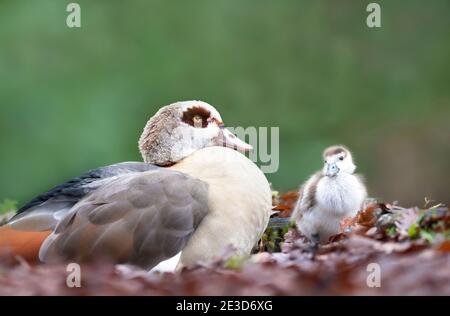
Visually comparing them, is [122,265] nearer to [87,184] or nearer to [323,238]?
[87,184]

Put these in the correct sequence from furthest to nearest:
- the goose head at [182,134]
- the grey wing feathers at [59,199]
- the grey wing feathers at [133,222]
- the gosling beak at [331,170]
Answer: the gosling beak at [331,170] → the goose head at [182,134] → the grey wing feathers at [59,199] → the grey wing feathers at [133,222]

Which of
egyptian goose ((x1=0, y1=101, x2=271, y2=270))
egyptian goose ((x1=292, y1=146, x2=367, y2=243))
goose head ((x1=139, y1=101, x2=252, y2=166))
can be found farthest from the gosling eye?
egyptian goose ((x1=292, y1=146, x2=367, y2=243))

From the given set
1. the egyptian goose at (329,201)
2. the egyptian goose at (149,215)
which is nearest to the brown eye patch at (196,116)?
the egyptian goose at (149,215)

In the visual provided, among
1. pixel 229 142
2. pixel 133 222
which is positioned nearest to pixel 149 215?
pixel 133 222

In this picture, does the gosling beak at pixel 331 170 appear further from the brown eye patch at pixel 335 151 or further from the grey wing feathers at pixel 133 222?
the grey wing feathers at pixel 133 222

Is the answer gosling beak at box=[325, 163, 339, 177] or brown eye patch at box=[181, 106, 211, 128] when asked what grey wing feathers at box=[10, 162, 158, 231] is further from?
gosling beak at box=[325, 163, 339, 177]

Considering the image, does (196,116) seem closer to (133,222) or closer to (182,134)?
(182,134)

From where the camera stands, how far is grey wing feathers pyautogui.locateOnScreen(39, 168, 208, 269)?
2.60 meters

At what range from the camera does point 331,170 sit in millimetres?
3686

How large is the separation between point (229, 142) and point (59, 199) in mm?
893

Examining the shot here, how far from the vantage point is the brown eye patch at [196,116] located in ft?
11.4

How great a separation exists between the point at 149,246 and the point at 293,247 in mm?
653

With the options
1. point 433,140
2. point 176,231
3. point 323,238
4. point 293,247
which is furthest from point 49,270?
point 433,140

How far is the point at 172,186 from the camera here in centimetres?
282
